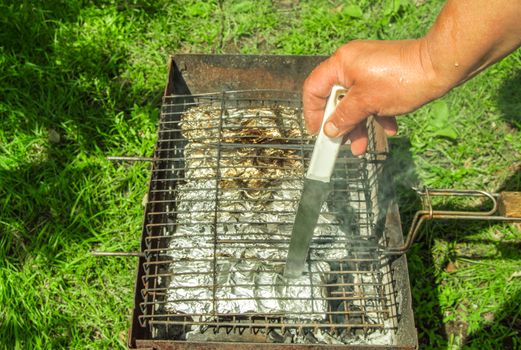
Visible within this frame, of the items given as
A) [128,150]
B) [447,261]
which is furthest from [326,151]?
[128,150]

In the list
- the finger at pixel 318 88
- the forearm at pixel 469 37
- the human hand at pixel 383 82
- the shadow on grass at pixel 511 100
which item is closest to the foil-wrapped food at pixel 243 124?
the finger at pixel 318 88

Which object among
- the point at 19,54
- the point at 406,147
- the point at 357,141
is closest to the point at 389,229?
the point at 357,141

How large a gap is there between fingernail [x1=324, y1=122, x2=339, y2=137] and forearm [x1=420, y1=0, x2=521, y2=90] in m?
0.37

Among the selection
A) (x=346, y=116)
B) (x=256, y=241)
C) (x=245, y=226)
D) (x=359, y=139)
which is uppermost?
(x=359, y=139)

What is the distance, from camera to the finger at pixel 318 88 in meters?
1.76

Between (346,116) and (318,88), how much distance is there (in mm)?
319

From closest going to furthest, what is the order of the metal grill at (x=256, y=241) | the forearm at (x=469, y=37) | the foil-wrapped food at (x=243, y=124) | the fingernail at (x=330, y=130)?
the forearm at (x=469, y=37)
the fingernail at (x=330, y=130)
the metal grill at (x=256, y=241)
the foil-wrapped food at (x=243, y=124)

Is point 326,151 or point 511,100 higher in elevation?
point 511,100

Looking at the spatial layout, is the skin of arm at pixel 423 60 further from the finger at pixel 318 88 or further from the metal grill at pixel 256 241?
the metal grill at pixel 256 241

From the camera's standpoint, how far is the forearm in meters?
1.40

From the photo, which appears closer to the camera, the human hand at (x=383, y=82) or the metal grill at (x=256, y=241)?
the human hand at (x=383, y=82)

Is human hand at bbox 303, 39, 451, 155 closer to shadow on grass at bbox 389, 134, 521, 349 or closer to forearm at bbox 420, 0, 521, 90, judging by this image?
forearm at bbox 420, 0, 521, 90

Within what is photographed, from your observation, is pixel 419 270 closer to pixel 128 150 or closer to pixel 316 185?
pixel 316 185

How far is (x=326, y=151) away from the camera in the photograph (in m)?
1.58
